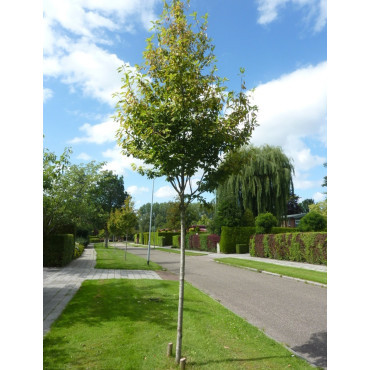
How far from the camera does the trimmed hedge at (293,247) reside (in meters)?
16.5

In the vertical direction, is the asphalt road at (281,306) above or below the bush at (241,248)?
above

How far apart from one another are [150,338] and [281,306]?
4033 mm

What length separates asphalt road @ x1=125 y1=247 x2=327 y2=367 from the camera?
16.9 ft

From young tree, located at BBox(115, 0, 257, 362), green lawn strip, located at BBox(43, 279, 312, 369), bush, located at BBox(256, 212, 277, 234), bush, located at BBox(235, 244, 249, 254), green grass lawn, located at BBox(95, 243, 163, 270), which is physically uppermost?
young tree, located at BBox(115, 0, 257, 362)

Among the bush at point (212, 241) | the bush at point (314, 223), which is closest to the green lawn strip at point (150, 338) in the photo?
the bush at point (314, 223)

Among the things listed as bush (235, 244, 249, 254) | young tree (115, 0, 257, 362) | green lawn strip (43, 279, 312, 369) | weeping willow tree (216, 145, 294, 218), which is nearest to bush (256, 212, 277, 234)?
bush (235, 244, 249, 254)

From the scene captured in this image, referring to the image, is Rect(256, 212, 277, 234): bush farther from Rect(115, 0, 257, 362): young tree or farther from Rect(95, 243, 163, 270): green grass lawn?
Rect(115, 0, 257, 362): young tree

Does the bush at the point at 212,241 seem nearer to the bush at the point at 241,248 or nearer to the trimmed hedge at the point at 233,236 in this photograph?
the trimmed hedge at the point at 233,236

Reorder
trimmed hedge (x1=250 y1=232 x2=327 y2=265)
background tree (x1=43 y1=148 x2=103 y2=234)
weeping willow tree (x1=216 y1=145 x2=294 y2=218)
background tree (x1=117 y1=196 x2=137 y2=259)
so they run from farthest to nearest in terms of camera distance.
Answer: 1. weeping willow tree (x1=216 y1=145 x2=294 y2=218)
2. background tree (x1=117 y1=196 x2=137 y2=259)
3. trimmed hedge (x1=250 y1=232 x2=327 y2=265)
4. background tree (x1=43 y1=148 x2=103 y2=234)

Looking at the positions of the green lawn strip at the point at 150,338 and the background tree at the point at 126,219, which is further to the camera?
the background tree at the point at 126,219

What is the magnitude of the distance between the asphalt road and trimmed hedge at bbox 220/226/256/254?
14973 millimetres

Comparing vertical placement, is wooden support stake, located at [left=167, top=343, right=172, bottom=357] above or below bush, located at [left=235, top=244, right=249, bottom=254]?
above

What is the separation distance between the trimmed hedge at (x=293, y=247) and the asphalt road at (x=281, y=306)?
498 centimetres
